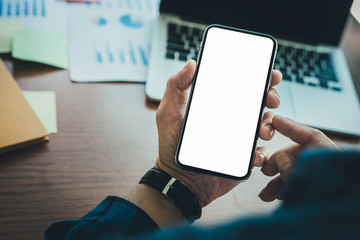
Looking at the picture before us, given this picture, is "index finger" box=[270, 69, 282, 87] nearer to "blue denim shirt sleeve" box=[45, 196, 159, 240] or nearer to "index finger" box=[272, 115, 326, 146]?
"index finger" box=[272, 115, 326, 146]

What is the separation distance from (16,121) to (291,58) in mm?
589

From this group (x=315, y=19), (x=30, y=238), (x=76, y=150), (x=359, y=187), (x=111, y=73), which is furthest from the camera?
(x=315, y=19)

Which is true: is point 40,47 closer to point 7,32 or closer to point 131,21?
point 7,32

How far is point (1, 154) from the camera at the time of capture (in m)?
0.53

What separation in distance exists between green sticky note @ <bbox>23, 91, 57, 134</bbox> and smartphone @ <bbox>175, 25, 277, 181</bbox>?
0.23 metres

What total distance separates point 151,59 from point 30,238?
1.32 feet

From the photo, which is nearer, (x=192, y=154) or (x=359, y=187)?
(x=359, y=187)

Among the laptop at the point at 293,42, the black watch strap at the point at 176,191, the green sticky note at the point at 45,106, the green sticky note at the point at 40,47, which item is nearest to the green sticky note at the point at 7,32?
the green sticky note at the point at 40,47

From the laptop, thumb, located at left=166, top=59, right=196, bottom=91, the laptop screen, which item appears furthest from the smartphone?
the laptop screen

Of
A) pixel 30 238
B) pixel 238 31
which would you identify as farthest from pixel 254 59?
pixel 30 238

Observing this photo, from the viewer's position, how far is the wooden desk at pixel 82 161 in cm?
49

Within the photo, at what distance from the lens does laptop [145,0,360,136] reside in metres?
0.70

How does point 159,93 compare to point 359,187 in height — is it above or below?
below

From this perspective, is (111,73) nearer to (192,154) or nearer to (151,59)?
(151,59)
